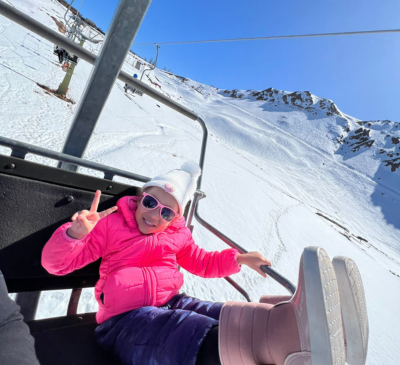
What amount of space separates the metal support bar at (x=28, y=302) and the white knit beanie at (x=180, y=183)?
2.36 feet

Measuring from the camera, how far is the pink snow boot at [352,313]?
95 cm

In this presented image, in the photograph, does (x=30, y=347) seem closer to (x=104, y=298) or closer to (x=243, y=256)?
(x=104, y=298)

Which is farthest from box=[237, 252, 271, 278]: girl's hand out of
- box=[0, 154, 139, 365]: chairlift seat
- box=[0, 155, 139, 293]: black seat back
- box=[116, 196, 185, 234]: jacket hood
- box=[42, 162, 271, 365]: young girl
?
box=[0, 155, 139, 293]: black seat back

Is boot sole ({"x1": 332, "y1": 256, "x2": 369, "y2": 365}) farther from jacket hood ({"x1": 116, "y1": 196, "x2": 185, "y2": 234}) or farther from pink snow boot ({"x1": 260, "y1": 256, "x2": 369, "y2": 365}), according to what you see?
jacket hood ({"x1": 116, "y1": 196, "x2": 185, "y2": 234})

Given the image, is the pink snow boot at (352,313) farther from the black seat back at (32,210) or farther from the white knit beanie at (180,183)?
the black seat back at (32,210)

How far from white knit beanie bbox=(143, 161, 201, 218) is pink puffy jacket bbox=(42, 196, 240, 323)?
0.14 metres

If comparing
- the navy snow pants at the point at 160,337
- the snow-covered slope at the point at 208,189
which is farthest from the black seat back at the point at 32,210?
the snow-covered slope at the point at 208,189

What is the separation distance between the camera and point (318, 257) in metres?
0.85

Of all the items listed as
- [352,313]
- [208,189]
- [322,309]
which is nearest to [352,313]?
[352,313]

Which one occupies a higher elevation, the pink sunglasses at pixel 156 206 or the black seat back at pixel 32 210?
the pink sunglasses at pixel 156 206

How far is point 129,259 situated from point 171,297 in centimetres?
29

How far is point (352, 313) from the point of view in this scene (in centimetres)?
98

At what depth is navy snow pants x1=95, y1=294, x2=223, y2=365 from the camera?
90 cm

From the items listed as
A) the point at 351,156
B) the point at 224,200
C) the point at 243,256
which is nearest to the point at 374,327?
the point at 224,200
